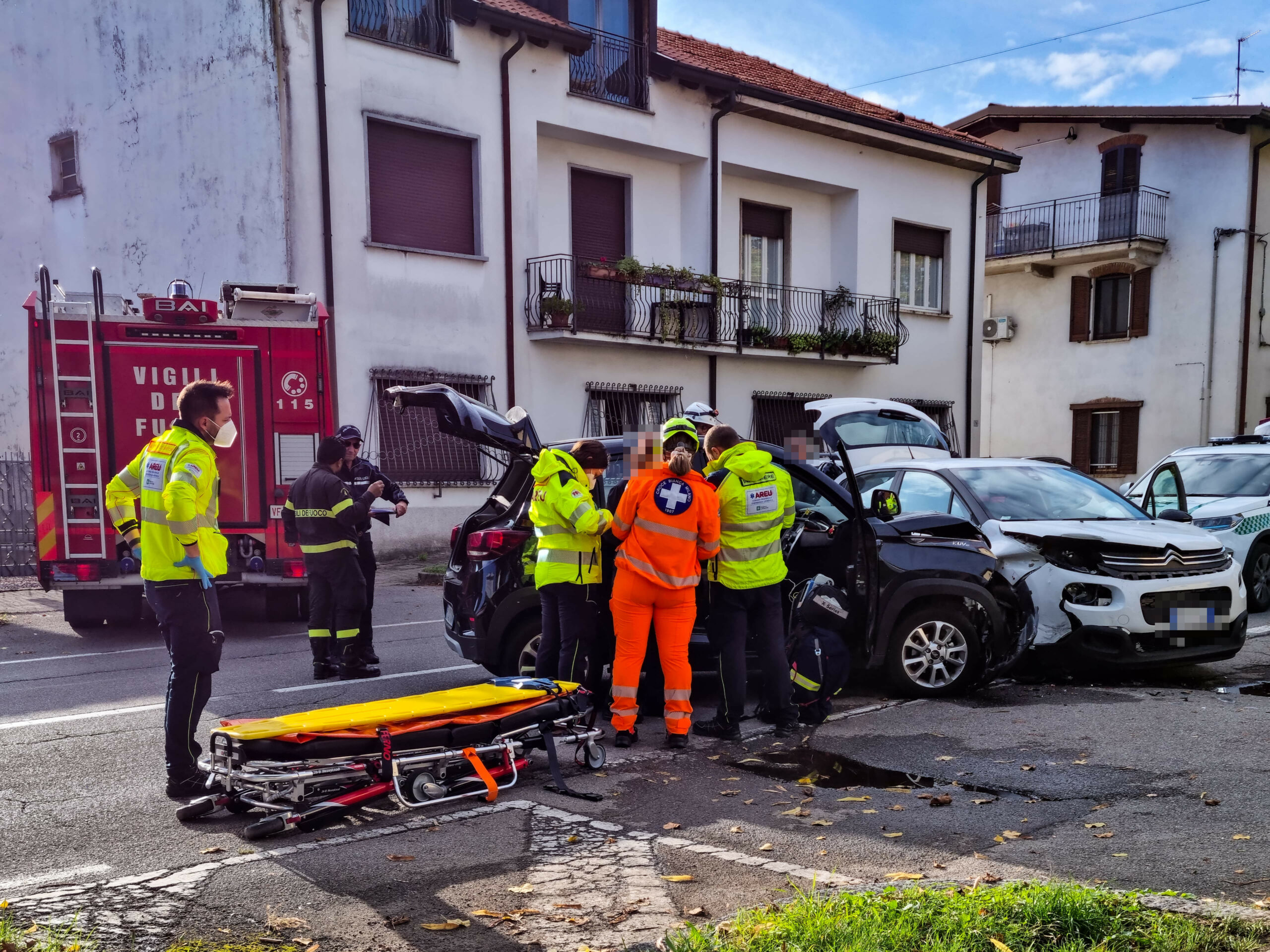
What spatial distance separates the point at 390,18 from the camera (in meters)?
16.0

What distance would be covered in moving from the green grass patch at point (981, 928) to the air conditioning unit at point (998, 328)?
23479mm

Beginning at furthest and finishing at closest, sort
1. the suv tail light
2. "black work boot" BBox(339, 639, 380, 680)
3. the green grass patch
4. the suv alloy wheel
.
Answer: "black work boot" BBox(339, 639, 380, 680) → the suv alloy wheel → the suv tail light → the green grass patch

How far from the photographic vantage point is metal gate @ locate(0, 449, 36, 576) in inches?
554

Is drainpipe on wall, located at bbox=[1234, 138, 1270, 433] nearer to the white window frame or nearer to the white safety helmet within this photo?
the white window frame

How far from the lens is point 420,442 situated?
53.7 feet

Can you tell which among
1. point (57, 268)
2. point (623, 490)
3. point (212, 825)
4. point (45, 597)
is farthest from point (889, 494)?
point (57, 268)

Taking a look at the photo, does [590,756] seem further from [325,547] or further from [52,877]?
[325,547]

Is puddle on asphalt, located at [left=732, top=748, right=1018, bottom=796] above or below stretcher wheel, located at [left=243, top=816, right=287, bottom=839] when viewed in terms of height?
below

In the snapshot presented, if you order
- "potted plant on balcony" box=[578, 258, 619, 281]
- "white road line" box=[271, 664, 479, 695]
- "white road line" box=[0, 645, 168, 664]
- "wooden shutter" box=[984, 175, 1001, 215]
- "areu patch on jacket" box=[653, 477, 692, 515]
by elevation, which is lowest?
"white road line" box=[0, 645, 168, 664]

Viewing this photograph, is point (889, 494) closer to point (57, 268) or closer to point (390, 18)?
point (390, 18)

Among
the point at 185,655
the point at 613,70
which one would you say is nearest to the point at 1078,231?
the point at 613,70

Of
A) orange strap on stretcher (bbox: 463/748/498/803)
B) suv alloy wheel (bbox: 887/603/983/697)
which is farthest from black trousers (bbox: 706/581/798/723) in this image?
orange strap on stretcher (bbox: 463/748/498/803)

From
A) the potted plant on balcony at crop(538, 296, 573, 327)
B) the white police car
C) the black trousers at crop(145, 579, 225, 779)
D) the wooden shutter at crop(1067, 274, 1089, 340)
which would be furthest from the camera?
the wooden shutter at crop(1067, 274, 1089, 340)

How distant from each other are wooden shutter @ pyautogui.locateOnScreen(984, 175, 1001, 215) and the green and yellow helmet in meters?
24.9
